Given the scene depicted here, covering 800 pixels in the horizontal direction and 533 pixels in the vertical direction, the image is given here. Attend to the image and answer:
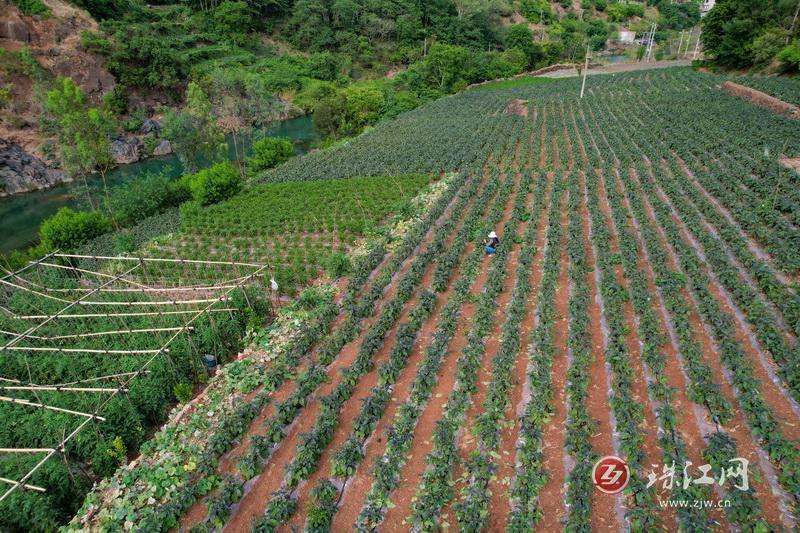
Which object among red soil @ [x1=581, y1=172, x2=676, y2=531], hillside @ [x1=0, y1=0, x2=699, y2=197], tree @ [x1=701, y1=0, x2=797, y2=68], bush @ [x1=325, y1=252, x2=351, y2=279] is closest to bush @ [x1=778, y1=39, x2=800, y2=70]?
tree @ [x1=701, y1=0, x2=797, y2=68]

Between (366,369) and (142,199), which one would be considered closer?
(366,369)

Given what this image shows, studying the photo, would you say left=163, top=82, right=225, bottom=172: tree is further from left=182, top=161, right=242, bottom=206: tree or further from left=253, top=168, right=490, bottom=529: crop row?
left=253, top=168, right=490, bottom=529: crop row

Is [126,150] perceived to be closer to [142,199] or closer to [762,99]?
[142,199]

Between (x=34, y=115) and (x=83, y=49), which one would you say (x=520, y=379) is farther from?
(x=83, y=49)

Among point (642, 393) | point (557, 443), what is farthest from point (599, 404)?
point (557, 443)

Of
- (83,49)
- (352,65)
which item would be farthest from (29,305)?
(352,65)

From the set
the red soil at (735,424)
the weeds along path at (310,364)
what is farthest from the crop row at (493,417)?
the red soil at (735,424)

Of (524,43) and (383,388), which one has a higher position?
(524,43)
